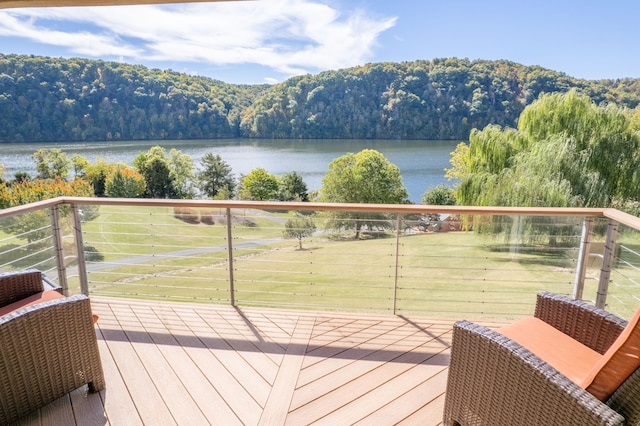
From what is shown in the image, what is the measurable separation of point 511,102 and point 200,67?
123 ft

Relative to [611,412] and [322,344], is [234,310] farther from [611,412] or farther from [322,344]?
[611,412]

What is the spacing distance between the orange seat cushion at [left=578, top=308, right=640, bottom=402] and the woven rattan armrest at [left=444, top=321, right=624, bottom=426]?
0.05 m

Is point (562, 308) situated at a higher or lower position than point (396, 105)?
lower

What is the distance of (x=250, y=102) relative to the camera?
41.0 m

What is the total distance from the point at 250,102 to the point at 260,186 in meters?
12.8

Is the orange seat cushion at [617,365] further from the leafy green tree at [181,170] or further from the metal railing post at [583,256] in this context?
the leafy green tree at [181,170]

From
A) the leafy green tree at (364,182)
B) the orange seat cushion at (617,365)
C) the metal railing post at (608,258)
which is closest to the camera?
the orange seat cushion at (617,365)

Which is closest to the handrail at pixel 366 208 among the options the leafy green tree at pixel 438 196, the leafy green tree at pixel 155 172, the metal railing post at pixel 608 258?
the metal railing post at pixel 608 258

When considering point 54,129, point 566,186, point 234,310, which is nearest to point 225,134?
point 54,129

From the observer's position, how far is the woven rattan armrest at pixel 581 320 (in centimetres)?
150

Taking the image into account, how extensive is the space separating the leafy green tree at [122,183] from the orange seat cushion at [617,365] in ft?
112

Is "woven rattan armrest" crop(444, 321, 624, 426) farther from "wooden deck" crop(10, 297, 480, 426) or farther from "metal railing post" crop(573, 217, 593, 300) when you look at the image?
"metal railing post" crop(573, 217, 593, 300)

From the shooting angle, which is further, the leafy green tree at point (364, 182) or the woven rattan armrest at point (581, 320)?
the leafy green tree at point (364, 182)

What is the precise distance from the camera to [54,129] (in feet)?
102
